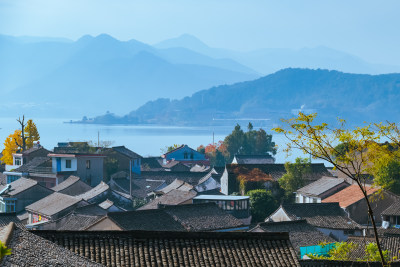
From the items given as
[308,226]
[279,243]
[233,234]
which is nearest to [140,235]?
[233,234]

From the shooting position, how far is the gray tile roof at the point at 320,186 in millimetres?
45688

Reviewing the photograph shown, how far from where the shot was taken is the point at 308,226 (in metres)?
34.2

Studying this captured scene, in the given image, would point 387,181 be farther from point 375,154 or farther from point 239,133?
point 239,133

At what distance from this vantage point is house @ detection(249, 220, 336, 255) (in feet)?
105

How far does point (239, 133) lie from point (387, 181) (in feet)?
198

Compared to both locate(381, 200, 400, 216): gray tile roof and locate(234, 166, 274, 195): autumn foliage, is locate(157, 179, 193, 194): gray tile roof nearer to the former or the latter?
locate(234, 166, 274, 195): autumn foliage

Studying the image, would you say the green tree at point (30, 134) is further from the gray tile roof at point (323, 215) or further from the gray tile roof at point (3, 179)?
the gray tile roof at point (323, 215)

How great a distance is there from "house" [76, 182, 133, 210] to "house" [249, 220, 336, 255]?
45.9 feet

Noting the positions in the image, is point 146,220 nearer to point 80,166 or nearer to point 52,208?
point 52,208

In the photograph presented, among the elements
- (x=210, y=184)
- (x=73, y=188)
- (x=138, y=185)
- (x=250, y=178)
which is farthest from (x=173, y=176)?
(x=73, y=188)

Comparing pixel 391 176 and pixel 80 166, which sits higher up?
pixel 391 176

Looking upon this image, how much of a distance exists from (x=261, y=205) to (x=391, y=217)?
9.71 meters

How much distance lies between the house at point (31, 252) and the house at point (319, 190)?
36273mm

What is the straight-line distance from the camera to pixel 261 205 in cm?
4425
